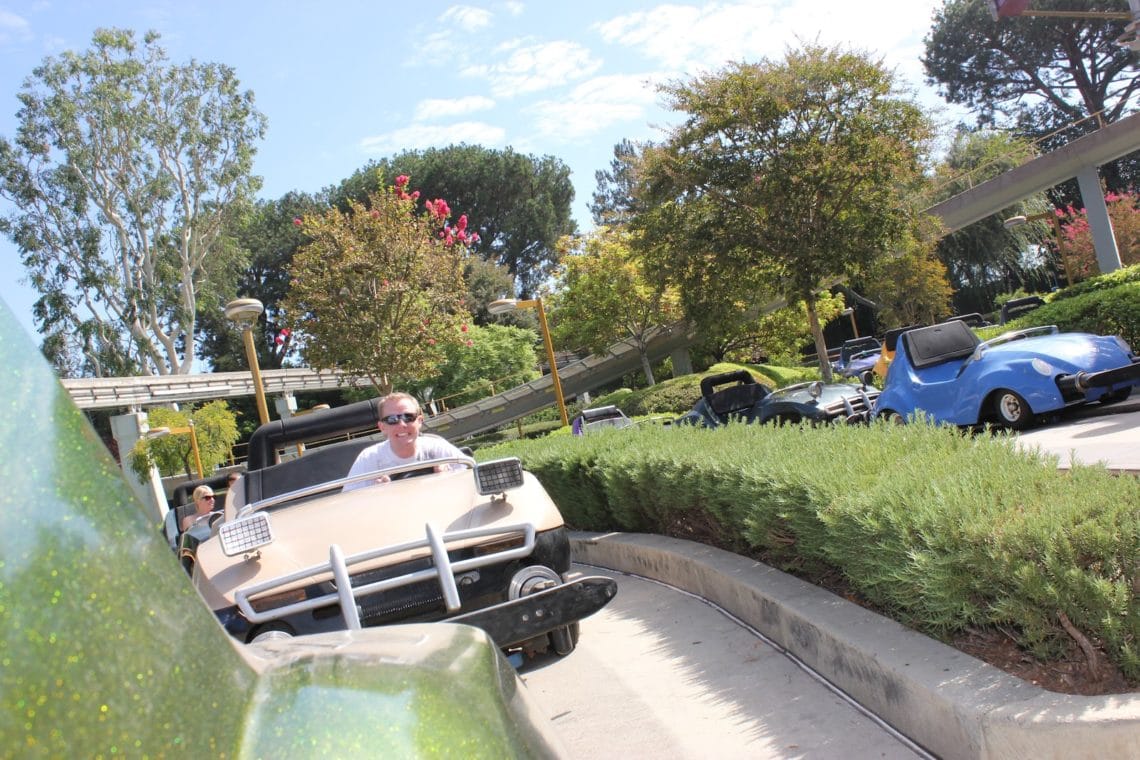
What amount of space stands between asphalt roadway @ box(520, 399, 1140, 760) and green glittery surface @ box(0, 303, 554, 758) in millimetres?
882

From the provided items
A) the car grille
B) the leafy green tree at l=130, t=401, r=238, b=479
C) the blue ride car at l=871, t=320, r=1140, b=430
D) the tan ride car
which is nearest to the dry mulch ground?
the tan ride car

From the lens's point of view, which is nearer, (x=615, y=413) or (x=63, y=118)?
(x=615, y=413)

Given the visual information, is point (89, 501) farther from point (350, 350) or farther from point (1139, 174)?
point (1139, 174)

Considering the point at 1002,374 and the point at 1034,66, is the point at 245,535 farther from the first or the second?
the point at 1034,66

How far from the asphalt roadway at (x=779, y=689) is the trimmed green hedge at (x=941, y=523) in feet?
0.59

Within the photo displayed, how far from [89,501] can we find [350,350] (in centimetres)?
2104

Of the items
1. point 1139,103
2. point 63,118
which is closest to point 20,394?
point 63,118

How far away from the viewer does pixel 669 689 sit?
4.52 m

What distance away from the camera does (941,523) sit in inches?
132

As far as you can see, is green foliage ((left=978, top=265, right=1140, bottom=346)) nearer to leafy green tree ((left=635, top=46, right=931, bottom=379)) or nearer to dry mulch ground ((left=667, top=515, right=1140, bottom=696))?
leafy green tree ((left=635, top=46, right=931, bottom=379))

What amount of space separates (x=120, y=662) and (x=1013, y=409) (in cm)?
1086

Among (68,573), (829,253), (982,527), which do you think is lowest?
(982,527)

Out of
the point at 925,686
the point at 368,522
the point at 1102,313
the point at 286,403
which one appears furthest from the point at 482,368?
the point at 925,686

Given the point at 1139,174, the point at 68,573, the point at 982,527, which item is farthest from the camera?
the point at 1139,174
